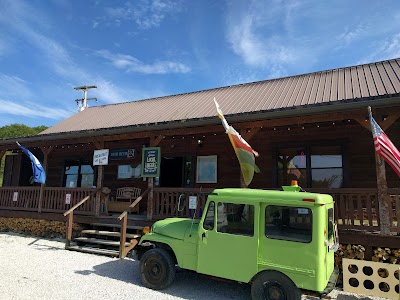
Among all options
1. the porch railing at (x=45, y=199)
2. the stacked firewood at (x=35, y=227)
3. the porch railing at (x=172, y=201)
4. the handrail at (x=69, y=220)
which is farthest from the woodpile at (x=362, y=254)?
the stacked firewood at (x=35, y=227)

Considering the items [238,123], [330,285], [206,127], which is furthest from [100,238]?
[330,285]

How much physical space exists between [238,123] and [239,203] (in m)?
3.61

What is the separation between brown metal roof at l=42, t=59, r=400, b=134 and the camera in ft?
31.2

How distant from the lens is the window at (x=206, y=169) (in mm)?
11480

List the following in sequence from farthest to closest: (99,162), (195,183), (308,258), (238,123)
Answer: (195,183) → (99,162) → (238,123) → (308,258)

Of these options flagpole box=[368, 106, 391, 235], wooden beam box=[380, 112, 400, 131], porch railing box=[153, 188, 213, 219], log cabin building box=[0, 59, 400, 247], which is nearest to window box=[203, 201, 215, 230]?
log cabin building box=[0, 59, 400, 247]

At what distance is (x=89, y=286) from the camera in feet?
20.3

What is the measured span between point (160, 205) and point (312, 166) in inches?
203

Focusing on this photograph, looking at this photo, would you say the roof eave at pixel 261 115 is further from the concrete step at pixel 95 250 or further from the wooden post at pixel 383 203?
the concrete step at pixel 95 250

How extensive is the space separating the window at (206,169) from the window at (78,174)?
5.68 m

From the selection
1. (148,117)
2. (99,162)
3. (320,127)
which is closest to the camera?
(320,127)

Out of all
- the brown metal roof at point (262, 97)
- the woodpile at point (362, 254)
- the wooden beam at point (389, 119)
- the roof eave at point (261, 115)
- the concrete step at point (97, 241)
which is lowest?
the concrete step at point (97, 241)

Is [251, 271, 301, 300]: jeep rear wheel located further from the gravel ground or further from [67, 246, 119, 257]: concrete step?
[67, 246, 119, 257]: concrete step

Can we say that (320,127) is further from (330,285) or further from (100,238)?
(100,238)
